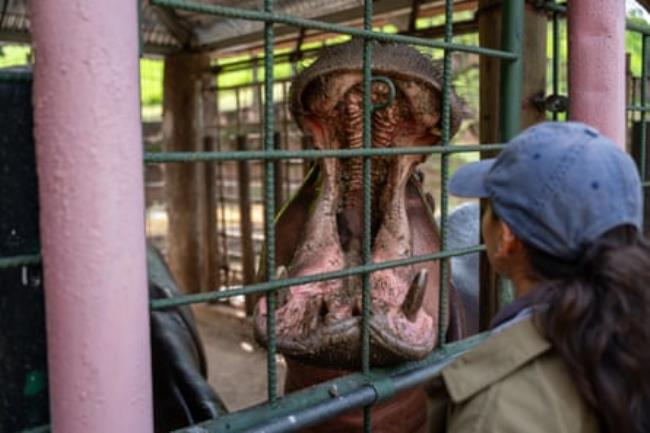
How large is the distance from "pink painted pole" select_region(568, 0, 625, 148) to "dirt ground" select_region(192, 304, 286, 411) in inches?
79.0

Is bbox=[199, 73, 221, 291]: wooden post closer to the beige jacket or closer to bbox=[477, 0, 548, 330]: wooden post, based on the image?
bbox=[477, 0, 548, 330]: wooden post

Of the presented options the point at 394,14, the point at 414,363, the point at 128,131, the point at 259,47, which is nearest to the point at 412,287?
the point at 414,363

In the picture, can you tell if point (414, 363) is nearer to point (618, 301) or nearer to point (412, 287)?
point (412, 287)

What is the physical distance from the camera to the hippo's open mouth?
1.39 meters

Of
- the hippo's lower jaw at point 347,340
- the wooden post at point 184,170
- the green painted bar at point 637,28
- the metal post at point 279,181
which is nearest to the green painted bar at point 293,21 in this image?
the hippo's lower jaw at point 347,340

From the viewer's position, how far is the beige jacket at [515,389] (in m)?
0.83

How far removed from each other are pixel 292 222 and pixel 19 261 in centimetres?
76

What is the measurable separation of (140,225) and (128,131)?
14 centimetres

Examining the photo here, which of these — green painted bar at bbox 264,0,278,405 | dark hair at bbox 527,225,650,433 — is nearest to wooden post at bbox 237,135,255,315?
green painted bar at bbox 264,0,278,405

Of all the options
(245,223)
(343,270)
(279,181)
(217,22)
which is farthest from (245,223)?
(343,270)

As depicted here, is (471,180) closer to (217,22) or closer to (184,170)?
(217,22)

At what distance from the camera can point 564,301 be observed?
0.85 metres

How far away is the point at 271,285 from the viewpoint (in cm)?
123

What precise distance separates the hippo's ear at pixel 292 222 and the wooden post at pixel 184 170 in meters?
3.61
